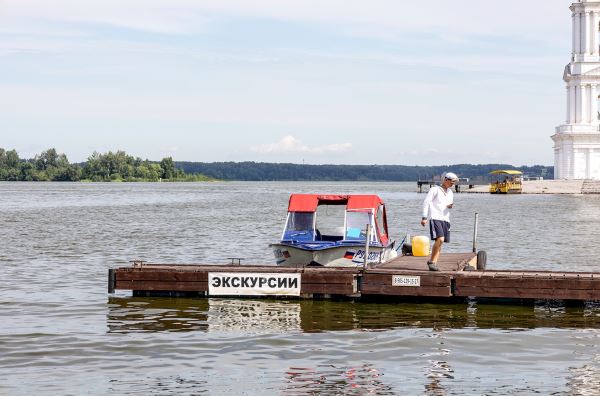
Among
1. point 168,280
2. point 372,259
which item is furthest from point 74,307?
point 372,259

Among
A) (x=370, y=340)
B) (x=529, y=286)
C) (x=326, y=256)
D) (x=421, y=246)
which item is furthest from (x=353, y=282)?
(x=421, y=246)

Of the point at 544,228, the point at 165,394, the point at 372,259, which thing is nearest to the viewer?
the point at 165,394

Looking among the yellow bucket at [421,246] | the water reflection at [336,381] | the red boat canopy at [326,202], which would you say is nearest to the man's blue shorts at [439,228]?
the red boat canopy at [326,202]

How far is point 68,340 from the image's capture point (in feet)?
59.3

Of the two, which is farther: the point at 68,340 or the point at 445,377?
the point at 68,340

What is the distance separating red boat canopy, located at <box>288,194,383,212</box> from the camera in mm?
26656

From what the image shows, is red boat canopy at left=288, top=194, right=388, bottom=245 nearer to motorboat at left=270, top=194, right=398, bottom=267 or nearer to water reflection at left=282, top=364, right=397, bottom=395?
motorboat at left=270, top=194, right=398, bottom=267

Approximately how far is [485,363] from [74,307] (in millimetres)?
10457

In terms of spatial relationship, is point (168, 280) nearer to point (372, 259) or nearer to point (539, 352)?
point (372, 259)

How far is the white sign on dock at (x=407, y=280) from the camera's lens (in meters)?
21.5

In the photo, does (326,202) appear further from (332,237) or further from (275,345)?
Answer: (275,345)

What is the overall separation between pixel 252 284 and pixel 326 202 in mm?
5747

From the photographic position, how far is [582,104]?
136 m

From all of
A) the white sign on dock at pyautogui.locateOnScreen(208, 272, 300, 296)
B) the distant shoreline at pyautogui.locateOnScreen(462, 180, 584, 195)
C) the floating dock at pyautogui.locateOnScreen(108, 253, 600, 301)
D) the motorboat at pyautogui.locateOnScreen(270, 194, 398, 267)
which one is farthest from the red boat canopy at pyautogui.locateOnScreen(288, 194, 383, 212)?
the distant shoreline at pyautogui.locateOnScreen(462, 180, 584, 195)
